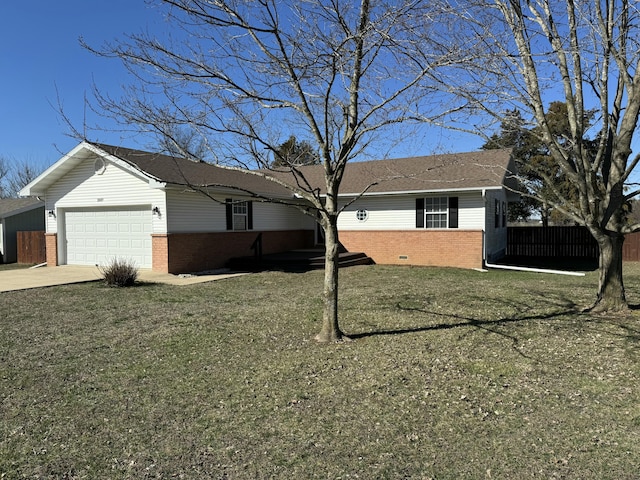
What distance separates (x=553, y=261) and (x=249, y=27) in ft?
57.6

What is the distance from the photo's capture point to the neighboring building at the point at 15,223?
2211 cm

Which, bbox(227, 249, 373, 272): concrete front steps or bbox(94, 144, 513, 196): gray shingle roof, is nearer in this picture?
bbox(94, 144, 513, 196): gray shingle roof

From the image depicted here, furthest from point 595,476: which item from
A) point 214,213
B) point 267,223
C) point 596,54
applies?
point 267,223

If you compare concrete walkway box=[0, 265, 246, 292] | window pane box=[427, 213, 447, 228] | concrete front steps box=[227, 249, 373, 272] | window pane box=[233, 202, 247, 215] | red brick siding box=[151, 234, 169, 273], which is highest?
window pane box=[233, 202, 247, 215]

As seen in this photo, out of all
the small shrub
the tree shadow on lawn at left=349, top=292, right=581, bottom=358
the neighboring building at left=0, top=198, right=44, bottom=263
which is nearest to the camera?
the tree shadow on lawn at left=349, top=292, right=581, bottom=358

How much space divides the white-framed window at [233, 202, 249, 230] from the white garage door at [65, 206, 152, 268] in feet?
10.5

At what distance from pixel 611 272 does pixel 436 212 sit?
9699 mm

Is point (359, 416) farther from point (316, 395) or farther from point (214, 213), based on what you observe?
point (214, 213)

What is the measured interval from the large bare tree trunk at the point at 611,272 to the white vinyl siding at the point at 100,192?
1166 centimetres

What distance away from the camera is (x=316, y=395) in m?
4.63

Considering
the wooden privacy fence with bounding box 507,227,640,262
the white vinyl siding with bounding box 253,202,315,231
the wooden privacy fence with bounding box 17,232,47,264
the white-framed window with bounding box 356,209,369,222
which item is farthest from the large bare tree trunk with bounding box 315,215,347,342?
the wooden privacy fence with bounding box 507,227,640,262

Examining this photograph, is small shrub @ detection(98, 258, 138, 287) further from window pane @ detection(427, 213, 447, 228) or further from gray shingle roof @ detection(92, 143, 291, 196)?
window pane @ detection(427, 213, 447, 228)

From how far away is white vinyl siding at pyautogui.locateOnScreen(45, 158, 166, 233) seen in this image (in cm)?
1500

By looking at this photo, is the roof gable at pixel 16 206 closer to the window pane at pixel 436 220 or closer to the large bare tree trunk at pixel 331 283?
the window pane at pixel 436 220
